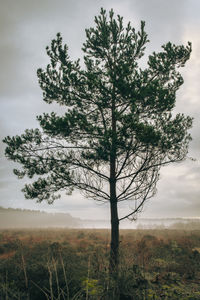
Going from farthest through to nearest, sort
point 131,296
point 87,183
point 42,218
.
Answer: point 42,218 < point 87,183 < point 131,296

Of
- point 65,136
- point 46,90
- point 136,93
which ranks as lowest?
point 65,136

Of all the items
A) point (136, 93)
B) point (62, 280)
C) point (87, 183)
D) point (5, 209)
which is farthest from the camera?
point (5, 209)

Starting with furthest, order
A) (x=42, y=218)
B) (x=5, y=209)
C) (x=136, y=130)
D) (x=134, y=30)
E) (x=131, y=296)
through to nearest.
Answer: (x=42, y=218) < (x=5, y=209) < (x=134, y=30) < (x=136, y=130) < (x=131, y=296)

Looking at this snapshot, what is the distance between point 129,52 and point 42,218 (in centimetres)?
14499

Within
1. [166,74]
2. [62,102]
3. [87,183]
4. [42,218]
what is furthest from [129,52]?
[42,218]

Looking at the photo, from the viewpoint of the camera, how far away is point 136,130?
705 cm

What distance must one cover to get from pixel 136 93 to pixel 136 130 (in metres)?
1.63

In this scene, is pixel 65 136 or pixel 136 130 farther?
pixel 65 136

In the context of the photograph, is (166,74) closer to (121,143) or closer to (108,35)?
(108,35)

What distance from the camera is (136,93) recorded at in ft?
25.1

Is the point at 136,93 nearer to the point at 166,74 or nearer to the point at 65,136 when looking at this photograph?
the point at 166,74

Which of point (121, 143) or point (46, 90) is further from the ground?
point (46, 90)

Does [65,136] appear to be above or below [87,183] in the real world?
above

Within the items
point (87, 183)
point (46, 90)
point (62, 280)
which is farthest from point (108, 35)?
point (62, 280)
